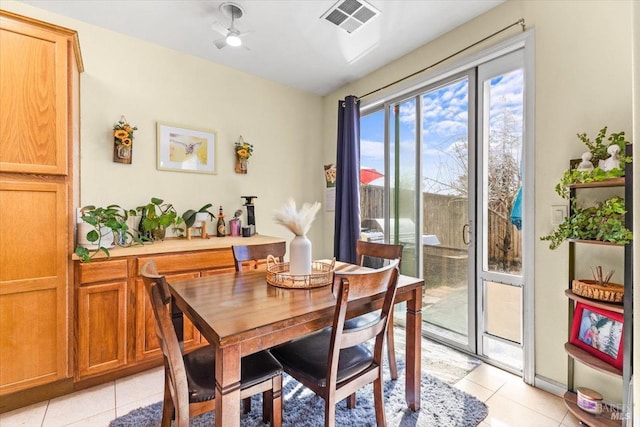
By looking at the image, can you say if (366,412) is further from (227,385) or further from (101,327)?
(101,327)

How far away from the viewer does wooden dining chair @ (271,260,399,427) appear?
125 cm

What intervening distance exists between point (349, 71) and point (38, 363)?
140 inches

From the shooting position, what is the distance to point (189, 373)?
1322mm

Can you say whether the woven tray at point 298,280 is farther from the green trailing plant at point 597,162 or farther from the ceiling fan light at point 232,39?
the ceiling fan light at point 232,39

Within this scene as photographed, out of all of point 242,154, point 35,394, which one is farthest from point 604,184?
point 35,394

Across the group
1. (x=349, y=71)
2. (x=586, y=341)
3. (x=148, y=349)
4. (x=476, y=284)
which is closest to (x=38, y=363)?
(x=148, y=349)

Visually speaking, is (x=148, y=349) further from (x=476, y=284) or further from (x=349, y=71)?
(x=349, y=71)

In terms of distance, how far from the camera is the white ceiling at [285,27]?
2.23 meters

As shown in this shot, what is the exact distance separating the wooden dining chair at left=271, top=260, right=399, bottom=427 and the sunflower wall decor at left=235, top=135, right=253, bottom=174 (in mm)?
2156

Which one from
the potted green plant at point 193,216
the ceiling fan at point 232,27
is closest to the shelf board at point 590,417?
the potted green plant at point 193,216

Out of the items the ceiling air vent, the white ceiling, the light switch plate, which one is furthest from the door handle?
the ceiling air vent

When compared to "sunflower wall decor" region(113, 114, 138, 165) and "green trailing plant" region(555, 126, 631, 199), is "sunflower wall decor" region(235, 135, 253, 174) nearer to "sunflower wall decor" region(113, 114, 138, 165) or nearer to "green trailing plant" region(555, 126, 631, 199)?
"sunflower wall decor" region(113, 114, 138, 165)

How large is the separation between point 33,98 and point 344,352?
2428 millimetres

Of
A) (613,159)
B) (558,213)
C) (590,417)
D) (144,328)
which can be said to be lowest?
(590,417)
